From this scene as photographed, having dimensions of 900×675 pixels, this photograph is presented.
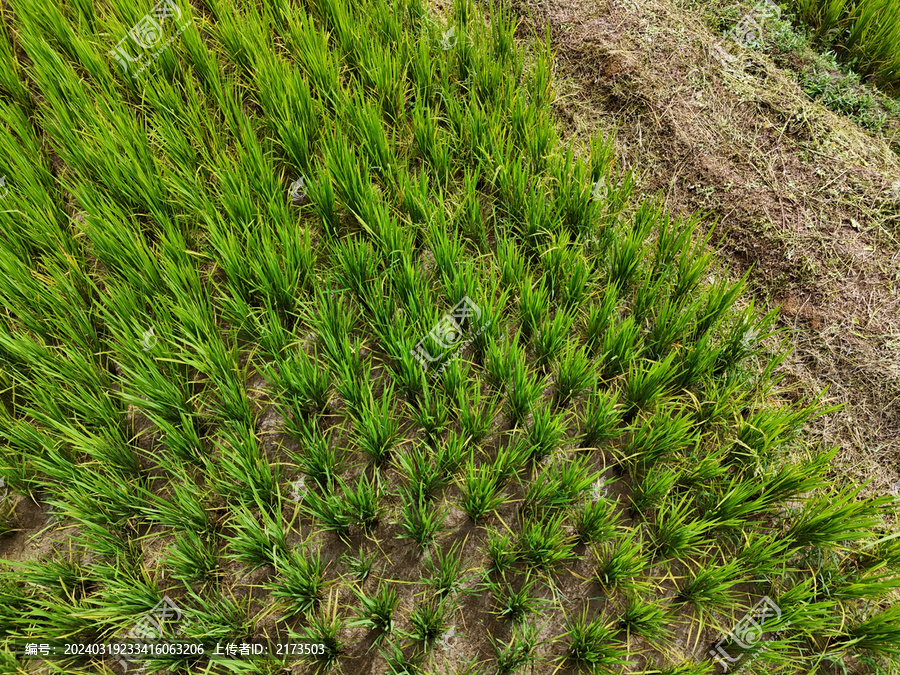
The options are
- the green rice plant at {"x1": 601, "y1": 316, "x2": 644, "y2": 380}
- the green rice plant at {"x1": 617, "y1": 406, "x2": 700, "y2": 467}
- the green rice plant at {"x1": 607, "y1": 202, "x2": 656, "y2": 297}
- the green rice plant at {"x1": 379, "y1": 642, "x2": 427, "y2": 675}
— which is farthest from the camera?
the green rice plant at {"x1": 607, "y1": 202, "x2": 656, "y2": 297}

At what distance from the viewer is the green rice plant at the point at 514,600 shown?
1.54 metres

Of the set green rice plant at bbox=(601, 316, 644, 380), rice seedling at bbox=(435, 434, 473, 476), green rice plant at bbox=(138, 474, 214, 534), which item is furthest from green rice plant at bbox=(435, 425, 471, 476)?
green rice plant at bbox=(138, 474, 214, 534)

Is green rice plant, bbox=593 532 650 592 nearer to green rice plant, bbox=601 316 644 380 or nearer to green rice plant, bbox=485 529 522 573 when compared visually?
green rice plant, bbox=485 529 522 573

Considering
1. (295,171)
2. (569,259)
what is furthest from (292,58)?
(569,259)

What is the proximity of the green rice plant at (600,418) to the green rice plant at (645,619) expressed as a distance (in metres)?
0.49

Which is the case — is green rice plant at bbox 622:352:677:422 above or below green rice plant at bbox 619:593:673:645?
above

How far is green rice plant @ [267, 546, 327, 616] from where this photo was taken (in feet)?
4.96

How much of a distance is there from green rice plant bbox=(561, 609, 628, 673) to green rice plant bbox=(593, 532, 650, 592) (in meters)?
0.13

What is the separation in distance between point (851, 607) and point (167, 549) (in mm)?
2207

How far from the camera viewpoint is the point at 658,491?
1.64 metres

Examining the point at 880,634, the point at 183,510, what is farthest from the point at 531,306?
the point at 880,634

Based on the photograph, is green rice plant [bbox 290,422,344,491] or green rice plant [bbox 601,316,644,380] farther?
green rice plant [bbox 601,316,644,380]

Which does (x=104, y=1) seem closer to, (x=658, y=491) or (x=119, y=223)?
(x=119, y=223)

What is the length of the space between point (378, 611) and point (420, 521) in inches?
11.1
